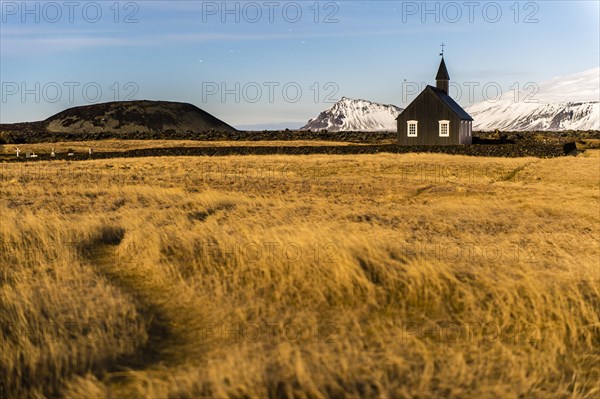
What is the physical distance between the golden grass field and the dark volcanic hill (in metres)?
98.0

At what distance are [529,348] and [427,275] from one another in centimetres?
187

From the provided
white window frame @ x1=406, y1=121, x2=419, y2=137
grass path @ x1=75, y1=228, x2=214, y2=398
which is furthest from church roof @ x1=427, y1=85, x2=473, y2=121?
grass path @ x1=75, y1=228, x2=214, y2=398

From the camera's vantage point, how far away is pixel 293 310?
23.7ft

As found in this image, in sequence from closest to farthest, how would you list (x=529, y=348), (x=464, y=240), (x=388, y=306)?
(x=529, y=348)
(x=388, y=306)
(x=464, y=240)

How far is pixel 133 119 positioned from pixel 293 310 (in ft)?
361

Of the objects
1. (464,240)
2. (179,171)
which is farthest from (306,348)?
(179,171)

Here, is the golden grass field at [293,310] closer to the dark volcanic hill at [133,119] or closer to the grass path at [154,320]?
the grass path at [154,320]

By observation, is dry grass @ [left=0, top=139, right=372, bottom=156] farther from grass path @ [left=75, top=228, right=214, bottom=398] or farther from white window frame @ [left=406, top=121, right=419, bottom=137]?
grass path @ [left=75, top=228, right=214, bottom=398]

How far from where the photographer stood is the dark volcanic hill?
108 m

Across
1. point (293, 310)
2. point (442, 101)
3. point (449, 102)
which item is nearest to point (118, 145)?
point (442, 101)

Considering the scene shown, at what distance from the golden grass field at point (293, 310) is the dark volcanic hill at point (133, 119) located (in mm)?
98019

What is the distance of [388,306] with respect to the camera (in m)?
7.41

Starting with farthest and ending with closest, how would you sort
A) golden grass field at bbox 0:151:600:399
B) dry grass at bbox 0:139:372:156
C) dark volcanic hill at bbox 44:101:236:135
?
dark volcanic hill at bbox 44:101:236:135 → dry grass at bbox 0:139:372:156 → golden grass field at bbox 0:151:600:399

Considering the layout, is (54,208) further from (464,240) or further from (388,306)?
(388,306)
